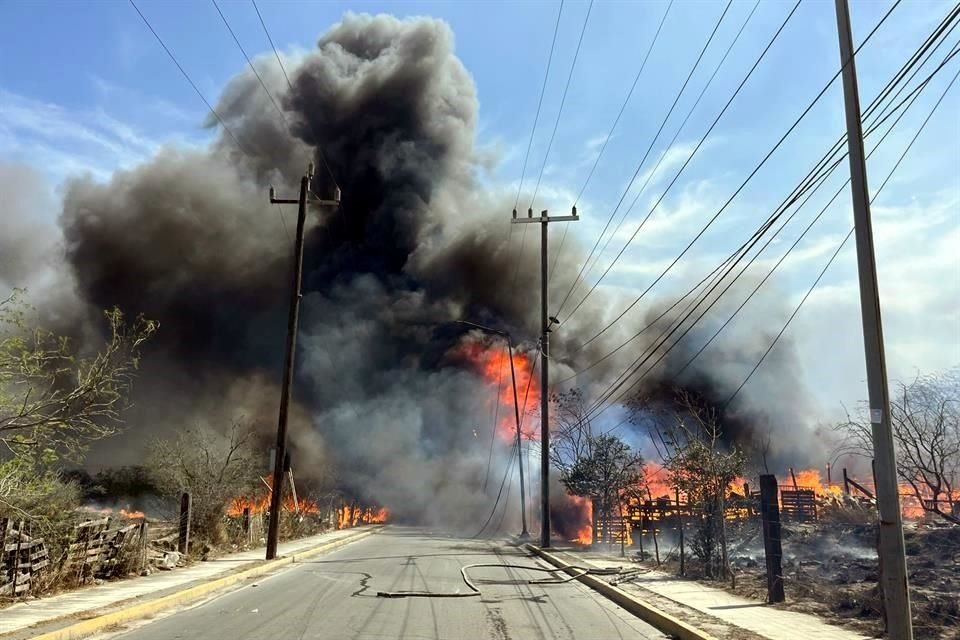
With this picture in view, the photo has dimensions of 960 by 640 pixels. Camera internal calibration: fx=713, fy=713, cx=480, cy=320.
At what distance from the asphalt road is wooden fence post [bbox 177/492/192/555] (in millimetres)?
2862


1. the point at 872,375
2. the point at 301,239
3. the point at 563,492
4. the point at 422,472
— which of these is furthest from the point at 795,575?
the point at 422,472

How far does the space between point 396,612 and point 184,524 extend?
8.94 meters

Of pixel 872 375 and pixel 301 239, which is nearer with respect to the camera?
pixel 872 375

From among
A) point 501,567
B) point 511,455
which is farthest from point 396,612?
point 511,455

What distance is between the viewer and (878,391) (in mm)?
6387

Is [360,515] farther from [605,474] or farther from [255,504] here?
[605,474]

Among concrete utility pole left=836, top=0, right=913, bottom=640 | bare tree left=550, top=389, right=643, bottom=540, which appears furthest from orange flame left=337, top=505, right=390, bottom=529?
concrete utility pole left=836, top=0, right=913, bottom=640

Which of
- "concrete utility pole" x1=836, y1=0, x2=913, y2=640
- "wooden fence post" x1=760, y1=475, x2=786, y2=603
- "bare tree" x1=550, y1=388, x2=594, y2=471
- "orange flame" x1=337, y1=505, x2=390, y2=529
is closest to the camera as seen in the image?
"concrete utility pole" x1=836, y1=0, x2=913, y2=640

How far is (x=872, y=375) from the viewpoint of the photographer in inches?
255

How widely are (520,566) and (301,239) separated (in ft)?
34.2

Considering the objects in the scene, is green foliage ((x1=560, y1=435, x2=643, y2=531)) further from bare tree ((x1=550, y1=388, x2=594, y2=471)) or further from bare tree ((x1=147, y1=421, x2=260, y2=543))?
bare tree ((x1=147, y1=421, x2=260, y2=543))

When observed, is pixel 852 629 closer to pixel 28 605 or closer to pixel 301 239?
pixel 28 605

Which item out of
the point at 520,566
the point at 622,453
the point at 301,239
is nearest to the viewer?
the point at 520,566

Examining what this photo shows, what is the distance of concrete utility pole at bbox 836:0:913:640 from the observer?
5898mm
